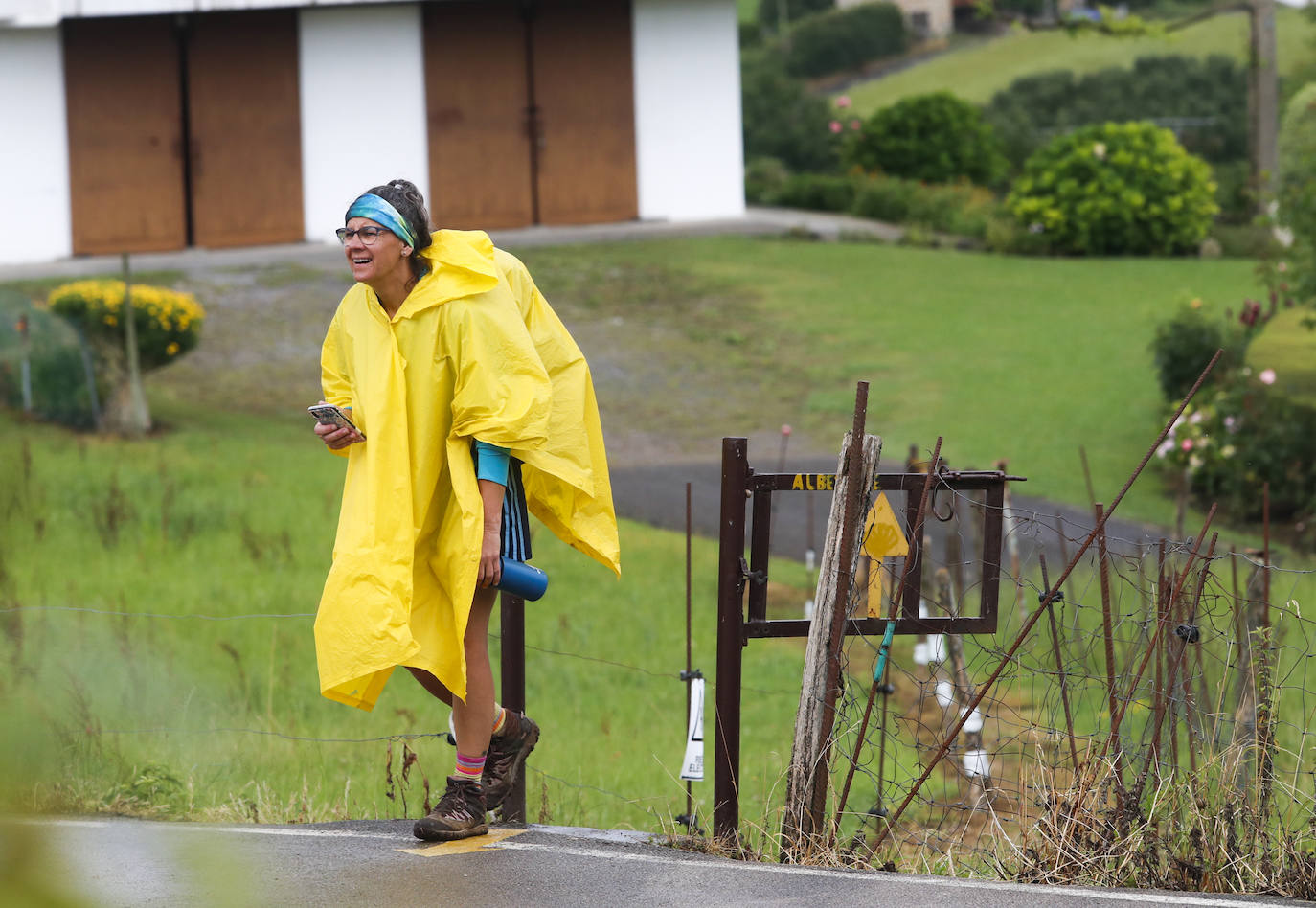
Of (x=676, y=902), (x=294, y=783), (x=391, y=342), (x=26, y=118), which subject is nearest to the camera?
(x=676, y=902)

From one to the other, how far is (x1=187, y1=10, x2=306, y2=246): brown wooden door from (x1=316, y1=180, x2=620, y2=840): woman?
57.8ft

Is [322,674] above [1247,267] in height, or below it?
below

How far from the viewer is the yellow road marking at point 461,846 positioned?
4.23 meters

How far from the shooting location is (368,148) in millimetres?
21156

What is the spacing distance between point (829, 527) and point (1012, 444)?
29.4ft

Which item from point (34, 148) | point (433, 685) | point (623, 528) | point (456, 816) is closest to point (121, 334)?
point (623, 528)

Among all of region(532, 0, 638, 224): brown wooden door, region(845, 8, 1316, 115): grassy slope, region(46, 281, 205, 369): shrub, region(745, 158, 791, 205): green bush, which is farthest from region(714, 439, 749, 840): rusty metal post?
region(845, 8, 1316, 115): grassy slope

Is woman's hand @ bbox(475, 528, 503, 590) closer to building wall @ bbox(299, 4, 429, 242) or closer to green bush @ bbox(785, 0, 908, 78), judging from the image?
building wall @ bbox(299, 4, 429, 242)

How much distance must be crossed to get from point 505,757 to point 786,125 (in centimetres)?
3701

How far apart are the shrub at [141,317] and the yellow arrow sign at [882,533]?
10.2 metres

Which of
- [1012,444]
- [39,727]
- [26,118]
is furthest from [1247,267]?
[39,727]

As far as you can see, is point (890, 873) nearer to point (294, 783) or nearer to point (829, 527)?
point (829, 527)

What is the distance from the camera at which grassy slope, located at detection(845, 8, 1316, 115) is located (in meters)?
49.0

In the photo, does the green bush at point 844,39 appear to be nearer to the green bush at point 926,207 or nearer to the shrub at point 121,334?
the green bush at point 926,207
